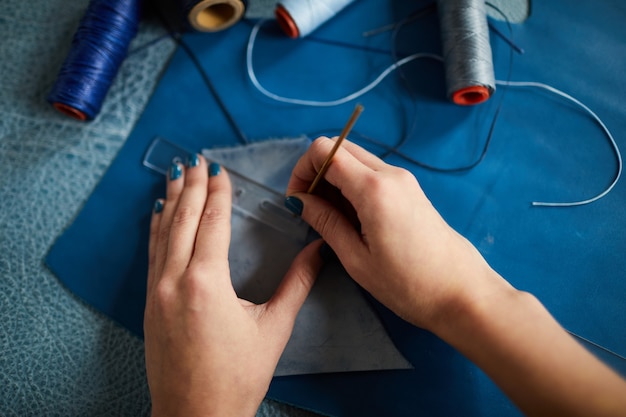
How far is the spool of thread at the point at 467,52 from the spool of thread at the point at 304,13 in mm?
316

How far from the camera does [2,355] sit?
1.09 meters

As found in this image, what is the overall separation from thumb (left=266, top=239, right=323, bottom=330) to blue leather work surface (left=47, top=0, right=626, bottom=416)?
0.21 m

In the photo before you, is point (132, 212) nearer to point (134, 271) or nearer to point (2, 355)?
point (134, 271)

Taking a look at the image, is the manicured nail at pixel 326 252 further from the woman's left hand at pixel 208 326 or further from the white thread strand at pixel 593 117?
the white thread strand at pixel 593 117

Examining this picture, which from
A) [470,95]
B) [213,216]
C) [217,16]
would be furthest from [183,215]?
[470,95]

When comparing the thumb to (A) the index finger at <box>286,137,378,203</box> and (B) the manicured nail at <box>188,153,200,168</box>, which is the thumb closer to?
(A) the index finger at <box>286,137,378,203</box>

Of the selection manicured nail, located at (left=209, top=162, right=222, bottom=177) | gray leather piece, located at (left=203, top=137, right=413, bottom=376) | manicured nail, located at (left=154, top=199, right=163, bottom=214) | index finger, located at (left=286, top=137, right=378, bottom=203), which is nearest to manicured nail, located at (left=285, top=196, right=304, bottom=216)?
index finger, located at (left=286, top=137, right=378, bottom=203)

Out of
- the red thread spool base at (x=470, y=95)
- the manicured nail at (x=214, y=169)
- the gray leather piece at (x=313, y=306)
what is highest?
the red thread spool base at (x=470, y=95)

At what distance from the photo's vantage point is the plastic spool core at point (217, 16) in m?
1.22

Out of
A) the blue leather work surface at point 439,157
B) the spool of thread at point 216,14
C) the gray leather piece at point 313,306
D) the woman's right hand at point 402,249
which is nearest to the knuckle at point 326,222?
the woman's right hand at point 402,249

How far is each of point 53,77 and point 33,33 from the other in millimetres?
180

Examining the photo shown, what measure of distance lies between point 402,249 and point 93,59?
1.02 m

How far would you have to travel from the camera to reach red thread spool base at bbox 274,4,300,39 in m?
1.24

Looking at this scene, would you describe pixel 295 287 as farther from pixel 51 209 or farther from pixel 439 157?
pixel 51 209
